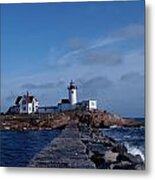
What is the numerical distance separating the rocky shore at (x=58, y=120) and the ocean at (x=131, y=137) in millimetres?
19

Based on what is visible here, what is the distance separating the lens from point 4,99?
1.92 meters

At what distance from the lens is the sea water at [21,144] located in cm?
191

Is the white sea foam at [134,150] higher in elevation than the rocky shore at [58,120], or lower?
lower

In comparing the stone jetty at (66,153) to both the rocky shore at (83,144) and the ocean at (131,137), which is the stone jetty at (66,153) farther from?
the ocean at (131,137)

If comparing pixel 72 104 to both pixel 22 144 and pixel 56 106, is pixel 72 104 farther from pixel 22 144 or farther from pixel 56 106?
pixel 22 144

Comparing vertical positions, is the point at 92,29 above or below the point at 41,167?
above

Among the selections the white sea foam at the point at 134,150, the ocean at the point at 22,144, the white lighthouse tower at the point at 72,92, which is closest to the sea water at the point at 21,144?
the ocean at the point at 22,144

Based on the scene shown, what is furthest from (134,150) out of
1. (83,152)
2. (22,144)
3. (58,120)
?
(22,144)

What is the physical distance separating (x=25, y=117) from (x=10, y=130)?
79mm

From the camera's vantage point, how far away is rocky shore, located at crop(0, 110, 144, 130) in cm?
186

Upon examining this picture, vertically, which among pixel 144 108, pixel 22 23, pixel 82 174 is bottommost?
pixel 82 174

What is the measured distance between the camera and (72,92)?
1.88m

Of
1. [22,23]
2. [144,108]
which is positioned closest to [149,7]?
[144,108]

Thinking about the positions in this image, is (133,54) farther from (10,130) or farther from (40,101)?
(10,130)
